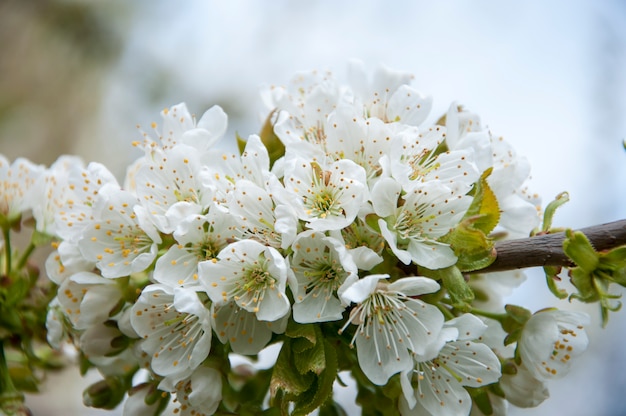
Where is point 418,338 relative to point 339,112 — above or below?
below

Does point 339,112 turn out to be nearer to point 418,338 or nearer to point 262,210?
point 262,210

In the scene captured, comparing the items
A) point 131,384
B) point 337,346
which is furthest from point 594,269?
point 131,384

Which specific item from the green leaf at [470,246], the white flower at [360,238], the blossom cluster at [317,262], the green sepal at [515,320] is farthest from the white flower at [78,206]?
the green sepal at [515,320]

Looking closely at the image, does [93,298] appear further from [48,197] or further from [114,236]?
[48,197]

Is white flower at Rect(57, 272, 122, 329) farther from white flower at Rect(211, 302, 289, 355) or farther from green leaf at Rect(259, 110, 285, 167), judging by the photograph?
green leaf at Rect(259, 110, 285, 167)

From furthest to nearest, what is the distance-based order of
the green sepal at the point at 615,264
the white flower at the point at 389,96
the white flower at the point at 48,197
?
1. the white flower at the point at 48,197
2. the white flower at the point at 389,96
3. the green sepal at the point at 615,264

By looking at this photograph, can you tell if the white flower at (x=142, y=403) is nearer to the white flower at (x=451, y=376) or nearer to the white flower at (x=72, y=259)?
the white flower at (x=72, y=259)
